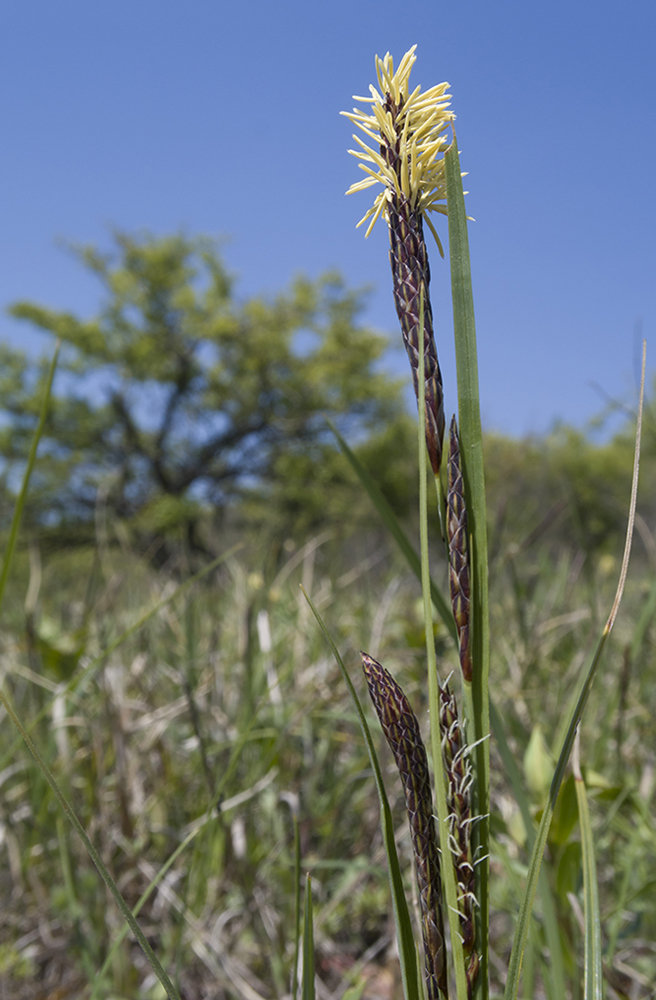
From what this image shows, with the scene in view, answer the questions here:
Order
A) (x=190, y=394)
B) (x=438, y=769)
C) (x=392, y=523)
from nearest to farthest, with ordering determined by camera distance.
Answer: (x=438, y=769), (x=392, y=523), (x=190, y=394)

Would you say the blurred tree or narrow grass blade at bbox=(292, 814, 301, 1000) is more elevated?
the blurred tree

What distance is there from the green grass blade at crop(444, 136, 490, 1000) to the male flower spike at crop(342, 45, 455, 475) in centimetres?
1

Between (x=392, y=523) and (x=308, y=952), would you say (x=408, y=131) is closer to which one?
(x=392, y=523)

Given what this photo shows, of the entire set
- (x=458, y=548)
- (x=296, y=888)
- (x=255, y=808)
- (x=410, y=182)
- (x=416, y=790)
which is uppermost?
(x=410, y=182)

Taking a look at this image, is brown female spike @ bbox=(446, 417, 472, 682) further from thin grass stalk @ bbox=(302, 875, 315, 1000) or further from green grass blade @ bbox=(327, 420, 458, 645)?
thin grass stalk @ bbox=(302, 875, 315, 1000)

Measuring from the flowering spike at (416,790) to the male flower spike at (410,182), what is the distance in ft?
0.38

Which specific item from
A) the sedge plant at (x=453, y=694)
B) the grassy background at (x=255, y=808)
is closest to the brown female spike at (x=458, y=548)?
the sedge plant at (x=453, y=694)

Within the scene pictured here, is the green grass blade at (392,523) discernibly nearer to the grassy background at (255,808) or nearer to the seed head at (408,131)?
the seed head at (408,131)

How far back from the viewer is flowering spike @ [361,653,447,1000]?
1.03ft

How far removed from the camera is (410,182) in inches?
13.5

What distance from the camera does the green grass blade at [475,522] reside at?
32 centimetres

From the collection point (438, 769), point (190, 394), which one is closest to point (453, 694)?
point (438, 769)

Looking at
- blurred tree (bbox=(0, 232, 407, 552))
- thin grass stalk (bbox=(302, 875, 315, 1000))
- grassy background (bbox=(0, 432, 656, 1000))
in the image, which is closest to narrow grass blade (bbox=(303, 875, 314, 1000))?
thin grass stalk (bbox=(302, 875, 315, 1000))

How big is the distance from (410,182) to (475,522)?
0.18 metres
